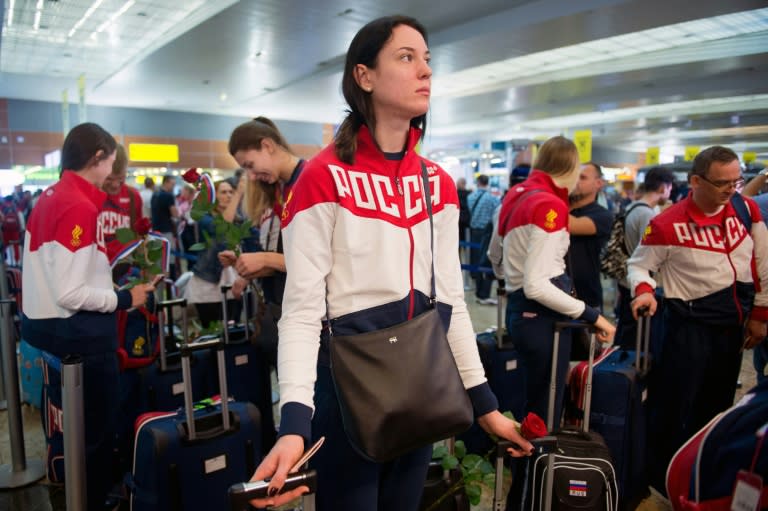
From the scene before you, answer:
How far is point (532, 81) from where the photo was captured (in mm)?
13078

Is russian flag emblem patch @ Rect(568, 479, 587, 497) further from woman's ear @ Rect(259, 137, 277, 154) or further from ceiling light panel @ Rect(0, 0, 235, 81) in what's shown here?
ceiling light panel @ Rect(0, 0, 235, 81)

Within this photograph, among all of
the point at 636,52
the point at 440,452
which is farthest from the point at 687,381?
the point at 636,52

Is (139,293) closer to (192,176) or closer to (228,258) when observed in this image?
(228,258)

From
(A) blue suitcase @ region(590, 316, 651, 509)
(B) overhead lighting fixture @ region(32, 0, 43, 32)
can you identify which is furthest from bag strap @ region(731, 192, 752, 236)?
(B) overhead lighting fixture @ region(32, 0, 43, 32)

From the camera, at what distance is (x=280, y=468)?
870 millimetres

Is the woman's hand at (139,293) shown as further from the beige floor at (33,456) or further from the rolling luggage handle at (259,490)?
the rolling luggage handle at (259,490)

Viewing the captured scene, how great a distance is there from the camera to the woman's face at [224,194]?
450 cm

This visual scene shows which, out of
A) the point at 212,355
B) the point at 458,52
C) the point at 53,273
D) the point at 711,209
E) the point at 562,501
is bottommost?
the point at 562,501

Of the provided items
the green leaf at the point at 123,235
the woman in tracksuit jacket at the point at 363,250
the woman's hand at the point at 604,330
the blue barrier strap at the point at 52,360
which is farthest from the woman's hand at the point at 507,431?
the blue barrier strap at the point at 52,360

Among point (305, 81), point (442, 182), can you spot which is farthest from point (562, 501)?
point (305, 81)

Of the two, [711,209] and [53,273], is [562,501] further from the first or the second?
[53,273]

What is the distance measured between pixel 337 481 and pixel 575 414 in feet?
5.75

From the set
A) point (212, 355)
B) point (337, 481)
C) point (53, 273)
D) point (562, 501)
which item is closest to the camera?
point (337, 481)

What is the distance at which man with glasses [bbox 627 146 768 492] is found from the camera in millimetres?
2352
